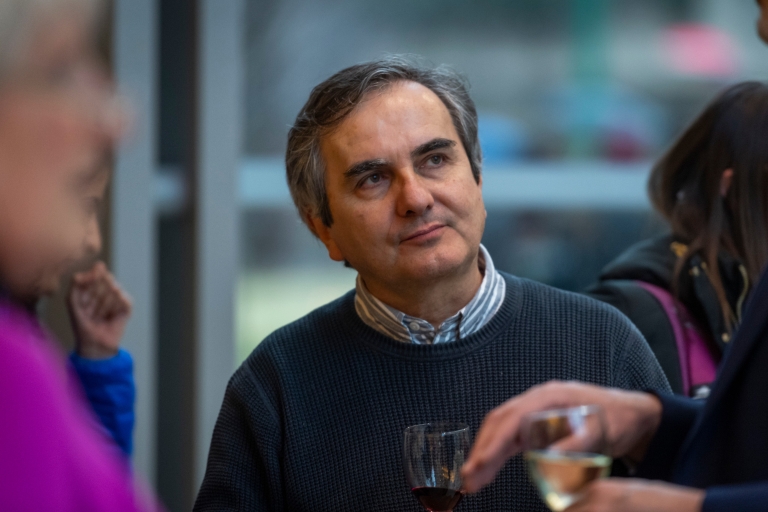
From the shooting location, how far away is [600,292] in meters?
2.37

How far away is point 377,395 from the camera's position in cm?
194

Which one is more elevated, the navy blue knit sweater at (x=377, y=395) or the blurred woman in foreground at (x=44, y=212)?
the blurred woman in foreground at (x=44, y=212)

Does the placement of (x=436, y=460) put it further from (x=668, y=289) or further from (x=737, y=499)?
(x=668, y=289)

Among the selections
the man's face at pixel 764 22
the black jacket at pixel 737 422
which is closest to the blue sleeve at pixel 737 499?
the black jacket at pixel 737 422

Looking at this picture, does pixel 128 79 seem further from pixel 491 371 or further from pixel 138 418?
pixel 491 371

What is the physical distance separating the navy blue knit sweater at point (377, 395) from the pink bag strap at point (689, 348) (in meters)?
0.27

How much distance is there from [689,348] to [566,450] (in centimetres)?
137

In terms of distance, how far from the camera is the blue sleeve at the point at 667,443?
1186mm

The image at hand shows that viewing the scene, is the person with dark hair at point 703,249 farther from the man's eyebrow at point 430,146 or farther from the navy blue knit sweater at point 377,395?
the man's eyebrow at point 430,146

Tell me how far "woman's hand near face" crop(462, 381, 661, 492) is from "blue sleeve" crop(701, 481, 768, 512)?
15cm

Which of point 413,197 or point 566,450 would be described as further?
point 413,197

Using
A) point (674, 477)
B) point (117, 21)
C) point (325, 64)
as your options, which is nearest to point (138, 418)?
point (117, 21)

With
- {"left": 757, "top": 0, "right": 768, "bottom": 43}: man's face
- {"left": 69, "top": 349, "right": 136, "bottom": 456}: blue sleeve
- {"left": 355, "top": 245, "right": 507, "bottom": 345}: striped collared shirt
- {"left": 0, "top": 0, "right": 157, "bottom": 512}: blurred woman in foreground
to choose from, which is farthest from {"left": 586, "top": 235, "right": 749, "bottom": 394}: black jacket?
{"left": 0, "top": 0, "right": 157, "bottom": 512}: blurred woman in foreground

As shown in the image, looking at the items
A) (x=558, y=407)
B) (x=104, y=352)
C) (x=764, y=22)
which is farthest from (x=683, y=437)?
(x=104, y=352)
